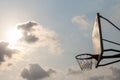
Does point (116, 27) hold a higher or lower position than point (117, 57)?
higher

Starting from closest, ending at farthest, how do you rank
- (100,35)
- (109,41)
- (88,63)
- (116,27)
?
(100,35) → (109,41) → (116,27) → (88,63)

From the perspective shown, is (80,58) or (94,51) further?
(80,58)

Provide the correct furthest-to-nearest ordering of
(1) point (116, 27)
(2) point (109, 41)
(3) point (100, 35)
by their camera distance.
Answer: (1) point (116, 27) < (2) point (109, 41) < (3) point (100, 35)

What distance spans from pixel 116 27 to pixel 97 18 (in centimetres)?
181

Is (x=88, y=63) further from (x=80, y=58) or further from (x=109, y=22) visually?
(x=109, y=22)

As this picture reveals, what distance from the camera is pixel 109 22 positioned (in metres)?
20.7

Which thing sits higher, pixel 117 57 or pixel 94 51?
pixel 94 51

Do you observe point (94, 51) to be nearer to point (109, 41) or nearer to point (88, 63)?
point (88, 63)

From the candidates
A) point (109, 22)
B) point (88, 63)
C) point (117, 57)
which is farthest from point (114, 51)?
point (88, 63)

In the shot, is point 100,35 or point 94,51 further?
point 94,51

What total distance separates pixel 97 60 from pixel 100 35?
11.4ft

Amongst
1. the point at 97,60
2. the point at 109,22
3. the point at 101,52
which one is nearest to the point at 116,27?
the point at 109,22

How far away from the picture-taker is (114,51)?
20.3m

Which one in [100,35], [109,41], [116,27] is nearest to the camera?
[100,35]
